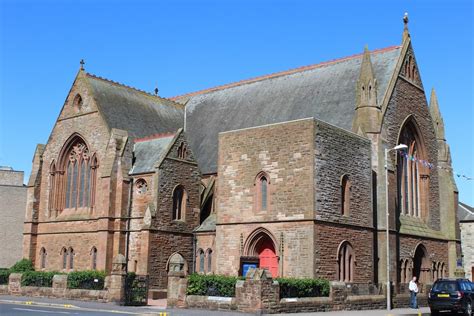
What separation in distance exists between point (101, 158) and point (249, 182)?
11.8 meters

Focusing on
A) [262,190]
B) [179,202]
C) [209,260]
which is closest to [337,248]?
[262,190]

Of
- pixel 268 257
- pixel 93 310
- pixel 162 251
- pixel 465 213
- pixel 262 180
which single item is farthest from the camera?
pixel 465 213

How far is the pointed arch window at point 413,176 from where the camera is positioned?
3906 cm

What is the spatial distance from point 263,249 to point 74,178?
16.2 meters

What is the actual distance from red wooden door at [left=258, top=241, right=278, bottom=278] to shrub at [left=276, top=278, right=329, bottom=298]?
4.38m

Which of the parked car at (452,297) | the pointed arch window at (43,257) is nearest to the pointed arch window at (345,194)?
the parked car at (452,297)

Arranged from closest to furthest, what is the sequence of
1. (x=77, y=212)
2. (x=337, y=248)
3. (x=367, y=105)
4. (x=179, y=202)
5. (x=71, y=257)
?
(x=337, y=248)
(x=367, y=105)
(x=179, y=202)
(x=71, y=257)
(x=77, y=212)

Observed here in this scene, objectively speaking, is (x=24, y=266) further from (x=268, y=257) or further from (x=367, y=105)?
(x=367, y=105)

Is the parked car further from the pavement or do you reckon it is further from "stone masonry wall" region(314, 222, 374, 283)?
"stone masonry wall" region(314, 222, 374, 283)

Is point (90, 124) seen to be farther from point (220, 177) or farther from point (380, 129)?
point (380, 129)

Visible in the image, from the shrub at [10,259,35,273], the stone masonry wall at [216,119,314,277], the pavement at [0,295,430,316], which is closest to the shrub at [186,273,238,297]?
the pavement at [0,295,430,316]

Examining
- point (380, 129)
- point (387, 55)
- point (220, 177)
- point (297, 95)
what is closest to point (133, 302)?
point (220, 177)

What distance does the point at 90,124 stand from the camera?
40.7m

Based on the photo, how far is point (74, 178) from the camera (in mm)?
41844
